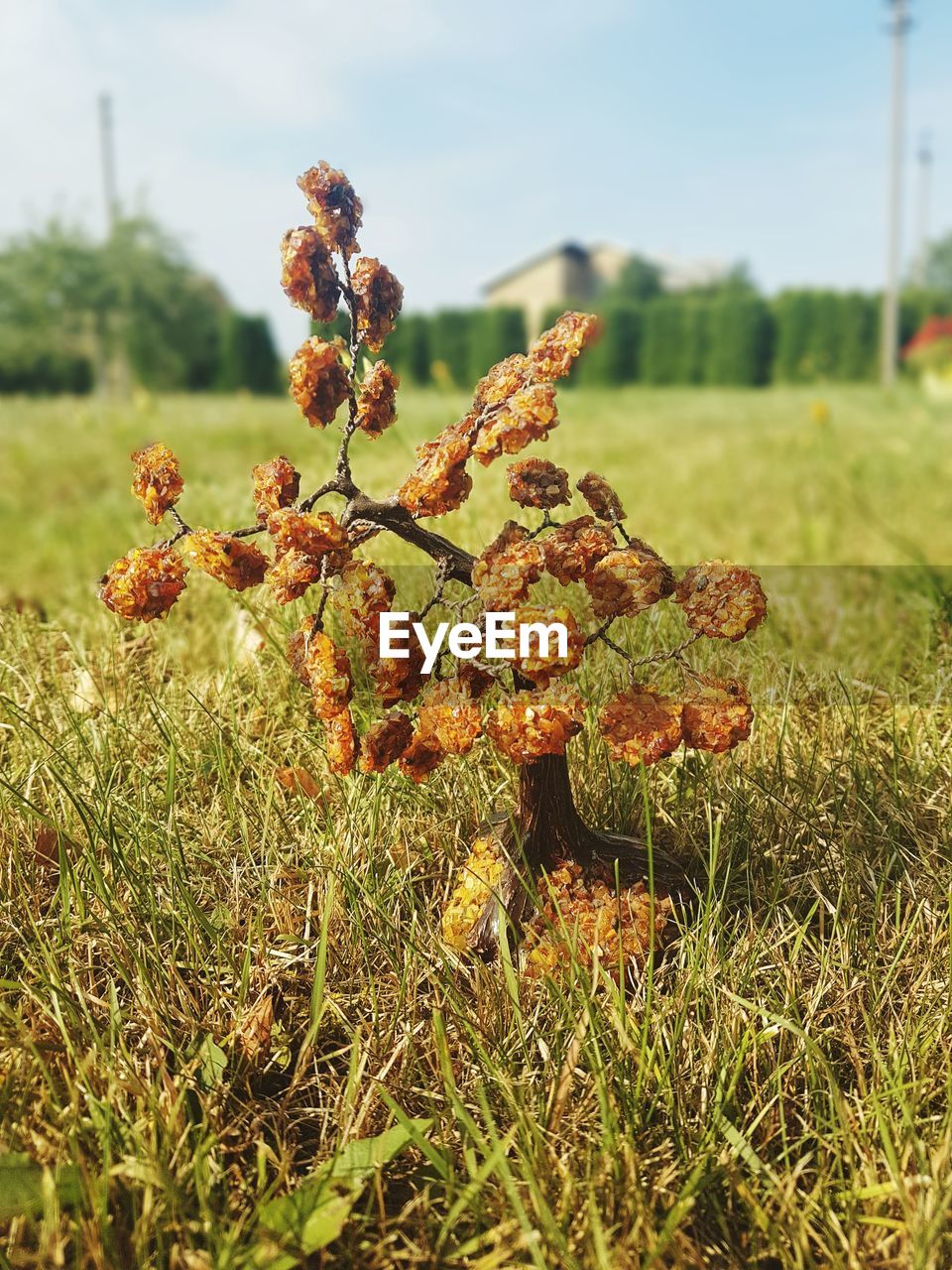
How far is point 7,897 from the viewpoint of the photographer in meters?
1.38

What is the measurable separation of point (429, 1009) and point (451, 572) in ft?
1.87

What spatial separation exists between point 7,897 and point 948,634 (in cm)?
188

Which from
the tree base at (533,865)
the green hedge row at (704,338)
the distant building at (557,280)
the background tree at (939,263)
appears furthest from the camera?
the background tree at (939,263)

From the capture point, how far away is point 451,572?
1246mm

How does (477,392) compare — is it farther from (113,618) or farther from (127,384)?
(127,384)

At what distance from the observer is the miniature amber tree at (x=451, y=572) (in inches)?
44.5

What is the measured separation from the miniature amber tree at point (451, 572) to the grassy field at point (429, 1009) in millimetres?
139

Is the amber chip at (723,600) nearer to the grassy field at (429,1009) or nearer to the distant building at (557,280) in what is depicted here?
the grassy field at (429,1009)

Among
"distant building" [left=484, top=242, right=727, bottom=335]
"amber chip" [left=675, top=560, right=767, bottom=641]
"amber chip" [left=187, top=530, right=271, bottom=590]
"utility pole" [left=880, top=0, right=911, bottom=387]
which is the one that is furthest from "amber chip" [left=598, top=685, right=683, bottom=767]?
"distant building" [left=484, top=242, right=727, bottom=335]

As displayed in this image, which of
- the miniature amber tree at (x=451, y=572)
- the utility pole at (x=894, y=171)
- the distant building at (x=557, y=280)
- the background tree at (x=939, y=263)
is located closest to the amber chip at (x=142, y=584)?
the miniature amber tree at (x=451, y=572)

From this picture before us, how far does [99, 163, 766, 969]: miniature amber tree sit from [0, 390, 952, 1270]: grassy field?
0.14 m

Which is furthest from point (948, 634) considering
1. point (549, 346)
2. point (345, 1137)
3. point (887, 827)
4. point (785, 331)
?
point (785, 331)

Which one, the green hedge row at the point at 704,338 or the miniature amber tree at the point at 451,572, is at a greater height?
the green hedge row at the point at 704,338

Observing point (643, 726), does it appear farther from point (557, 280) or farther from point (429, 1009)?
point (557, 280)
